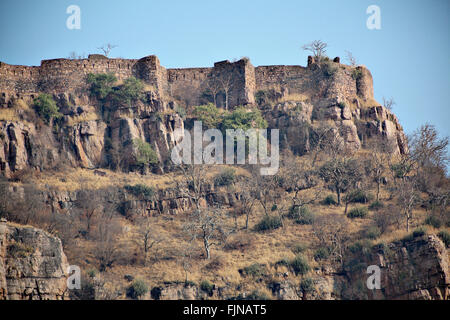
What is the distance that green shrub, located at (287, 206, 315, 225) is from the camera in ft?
183

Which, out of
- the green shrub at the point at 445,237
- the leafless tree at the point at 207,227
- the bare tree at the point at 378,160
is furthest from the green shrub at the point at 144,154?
the green shrub at the point at 445,237

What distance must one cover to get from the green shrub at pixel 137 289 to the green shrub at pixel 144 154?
14920 millimetres

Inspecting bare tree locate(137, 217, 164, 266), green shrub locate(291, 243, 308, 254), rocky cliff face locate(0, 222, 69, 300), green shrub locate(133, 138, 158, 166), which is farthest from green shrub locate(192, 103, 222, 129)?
rocky cliff face locate(0, 222, 69, 300)

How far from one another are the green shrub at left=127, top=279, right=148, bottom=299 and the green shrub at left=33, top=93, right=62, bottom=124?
64.7ft

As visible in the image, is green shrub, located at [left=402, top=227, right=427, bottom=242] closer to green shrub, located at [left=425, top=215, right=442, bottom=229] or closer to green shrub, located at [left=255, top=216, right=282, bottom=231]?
green shrub, located at [left=425, top=215, right=442, bottom=229]

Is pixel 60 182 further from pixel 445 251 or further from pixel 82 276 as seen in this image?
pixel 445 251

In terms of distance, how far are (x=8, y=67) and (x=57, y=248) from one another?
22748 mm

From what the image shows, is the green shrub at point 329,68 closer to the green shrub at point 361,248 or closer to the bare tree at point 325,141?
the bare tree at point 325,141

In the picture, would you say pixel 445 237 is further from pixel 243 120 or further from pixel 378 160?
pixel 243 120

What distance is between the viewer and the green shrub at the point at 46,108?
202 ft

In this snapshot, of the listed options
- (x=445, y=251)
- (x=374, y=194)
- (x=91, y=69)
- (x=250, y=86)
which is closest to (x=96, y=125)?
(x=91, y=69)

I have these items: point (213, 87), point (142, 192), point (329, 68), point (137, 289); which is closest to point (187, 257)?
point (137, 289)

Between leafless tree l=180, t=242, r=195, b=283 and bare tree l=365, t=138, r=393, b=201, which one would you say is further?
bare tree l=365, t=138, r=393, b=201

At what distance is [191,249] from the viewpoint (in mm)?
52312
